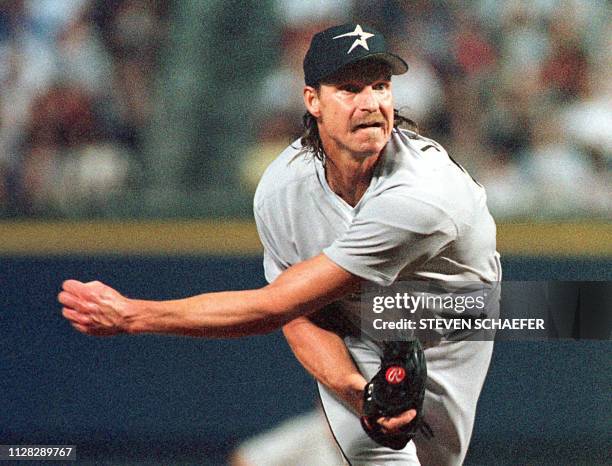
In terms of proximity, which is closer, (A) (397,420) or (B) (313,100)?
→ (A) (397,420)

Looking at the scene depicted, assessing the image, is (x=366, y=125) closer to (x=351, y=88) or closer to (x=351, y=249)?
(x=351, y=88)

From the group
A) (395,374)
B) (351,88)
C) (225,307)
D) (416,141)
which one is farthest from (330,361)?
(351,88)

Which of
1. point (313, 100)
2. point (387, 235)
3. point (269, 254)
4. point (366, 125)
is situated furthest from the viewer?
point (269, 254)

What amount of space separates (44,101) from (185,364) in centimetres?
94

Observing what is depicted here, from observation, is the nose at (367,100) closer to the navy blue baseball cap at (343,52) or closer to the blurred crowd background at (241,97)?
the navy blue baseball cap at (343,52)

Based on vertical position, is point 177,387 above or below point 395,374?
below

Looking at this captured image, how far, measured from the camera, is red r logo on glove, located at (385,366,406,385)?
2.79 meters

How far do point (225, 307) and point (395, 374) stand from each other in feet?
1.47

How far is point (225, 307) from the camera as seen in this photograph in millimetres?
2807

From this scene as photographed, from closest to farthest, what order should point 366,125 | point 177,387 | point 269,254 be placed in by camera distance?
point 366,125 < point 269,254 < point 177,387

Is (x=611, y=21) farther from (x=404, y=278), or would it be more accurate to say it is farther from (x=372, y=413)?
(x=372, y=413)

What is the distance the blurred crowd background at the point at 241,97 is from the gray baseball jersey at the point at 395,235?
14.2 inches

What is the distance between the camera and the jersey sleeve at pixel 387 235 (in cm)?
270

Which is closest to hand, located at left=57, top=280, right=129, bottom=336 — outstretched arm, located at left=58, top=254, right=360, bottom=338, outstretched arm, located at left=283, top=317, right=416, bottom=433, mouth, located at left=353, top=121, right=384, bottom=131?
outstretched arm, located at left=58, top=254, right=360, bottom=338
